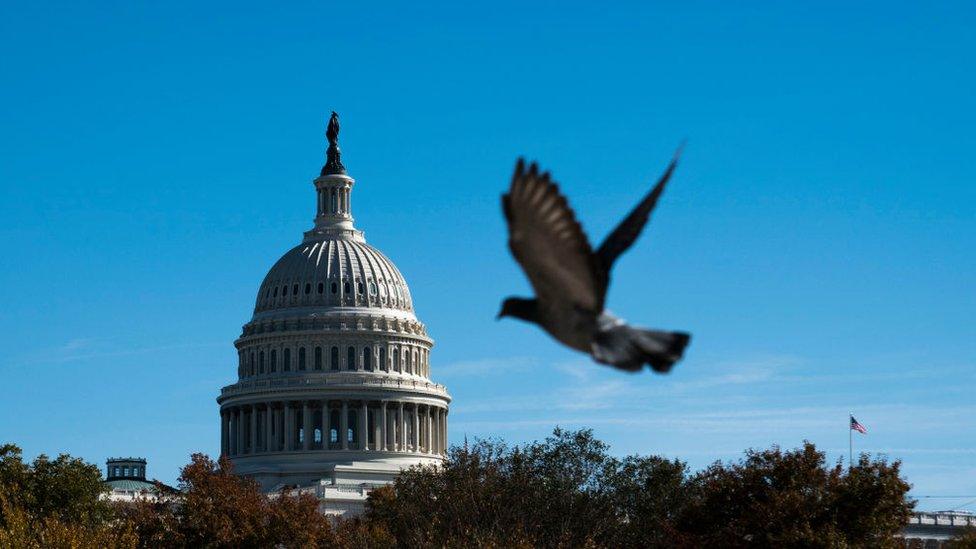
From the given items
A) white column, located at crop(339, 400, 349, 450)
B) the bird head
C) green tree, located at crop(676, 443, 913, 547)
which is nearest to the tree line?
green tree, located at crop(676, 443, 913, 547)

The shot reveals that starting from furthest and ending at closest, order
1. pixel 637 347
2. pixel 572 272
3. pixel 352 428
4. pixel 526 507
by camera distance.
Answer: pixel 352 428
pixel 526 507
pixel 637 347
pixel 572 272

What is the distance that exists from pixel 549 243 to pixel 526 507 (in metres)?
84.1

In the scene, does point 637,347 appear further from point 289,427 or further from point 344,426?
point 289,427

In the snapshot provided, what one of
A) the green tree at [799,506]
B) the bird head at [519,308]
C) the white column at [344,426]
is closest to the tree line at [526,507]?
the green tree at [799,506]

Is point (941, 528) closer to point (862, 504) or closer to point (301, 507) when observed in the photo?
point (301, 507)

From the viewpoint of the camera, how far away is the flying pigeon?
443 inches

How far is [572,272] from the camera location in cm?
1138

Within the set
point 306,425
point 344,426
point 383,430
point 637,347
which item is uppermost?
point 306,425

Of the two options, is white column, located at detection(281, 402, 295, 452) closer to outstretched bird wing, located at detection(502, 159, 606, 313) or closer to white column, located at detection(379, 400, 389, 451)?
white column, located at detection(379, 400, 389, 451)

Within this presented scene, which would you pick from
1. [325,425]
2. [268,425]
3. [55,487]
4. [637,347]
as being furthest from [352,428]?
[637,347]

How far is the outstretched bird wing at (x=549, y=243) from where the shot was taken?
11.2m

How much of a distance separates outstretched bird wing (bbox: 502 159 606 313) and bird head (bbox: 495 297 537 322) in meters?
0.45

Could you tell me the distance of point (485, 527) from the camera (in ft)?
297

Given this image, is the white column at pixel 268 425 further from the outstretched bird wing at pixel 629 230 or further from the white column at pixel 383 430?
the outstretched bird wing at pixel 629 230
